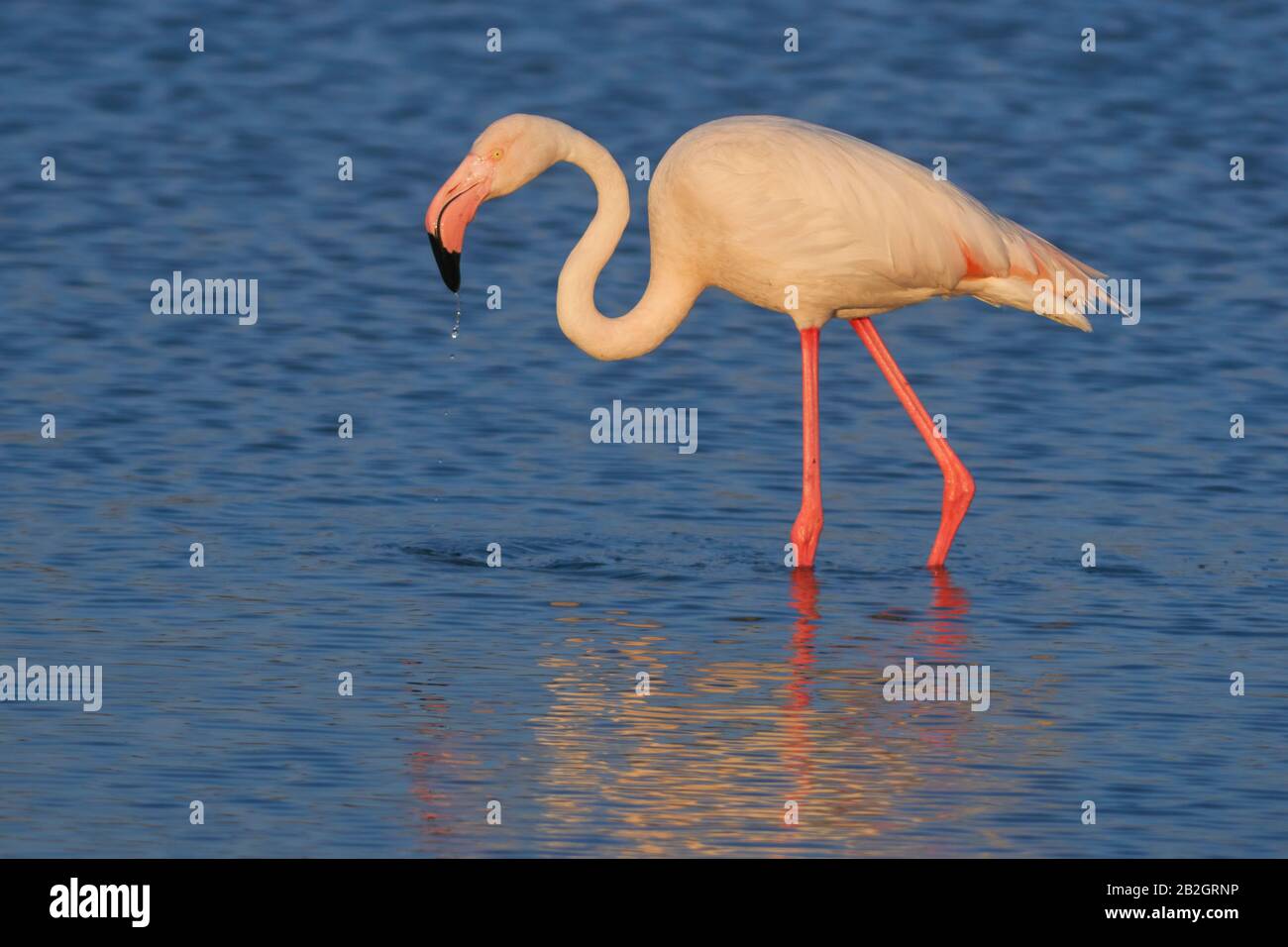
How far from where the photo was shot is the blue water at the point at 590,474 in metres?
7.55

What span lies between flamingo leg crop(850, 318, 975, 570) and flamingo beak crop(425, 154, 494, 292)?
177cm

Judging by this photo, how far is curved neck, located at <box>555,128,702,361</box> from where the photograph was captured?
10914 mm

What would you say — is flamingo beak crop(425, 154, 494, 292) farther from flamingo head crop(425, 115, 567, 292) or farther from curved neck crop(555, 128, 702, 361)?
curved neck crop(555, 128, 702, 361)

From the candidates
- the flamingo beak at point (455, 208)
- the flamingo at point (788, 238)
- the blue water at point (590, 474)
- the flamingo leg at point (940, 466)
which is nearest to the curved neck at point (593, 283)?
the flamingo at point (788, 238)

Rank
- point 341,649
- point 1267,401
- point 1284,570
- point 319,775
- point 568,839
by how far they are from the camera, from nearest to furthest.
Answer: point 568,839 → point 319,775 → point 341,649 → point 1284,570 → point 1267,401

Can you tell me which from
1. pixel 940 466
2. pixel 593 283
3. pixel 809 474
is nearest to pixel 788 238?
pixel 593 283

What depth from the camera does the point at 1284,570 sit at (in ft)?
34.3

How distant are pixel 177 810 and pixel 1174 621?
3.95 metres

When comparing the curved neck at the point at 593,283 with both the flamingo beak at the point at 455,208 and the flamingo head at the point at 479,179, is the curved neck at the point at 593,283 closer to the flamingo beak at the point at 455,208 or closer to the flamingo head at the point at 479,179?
the flamingo head at the point at 479,179

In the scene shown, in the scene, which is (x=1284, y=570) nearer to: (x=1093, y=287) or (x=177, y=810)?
(x=1093, y=287)

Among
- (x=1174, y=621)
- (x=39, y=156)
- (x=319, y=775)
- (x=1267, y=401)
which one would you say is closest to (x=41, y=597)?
(x=319, y=775)

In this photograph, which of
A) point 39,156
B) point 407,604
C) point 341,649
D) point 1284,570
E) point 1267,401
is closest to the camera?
point 341,649

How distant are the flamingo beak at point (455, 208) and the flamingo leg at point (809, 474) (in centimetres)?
143

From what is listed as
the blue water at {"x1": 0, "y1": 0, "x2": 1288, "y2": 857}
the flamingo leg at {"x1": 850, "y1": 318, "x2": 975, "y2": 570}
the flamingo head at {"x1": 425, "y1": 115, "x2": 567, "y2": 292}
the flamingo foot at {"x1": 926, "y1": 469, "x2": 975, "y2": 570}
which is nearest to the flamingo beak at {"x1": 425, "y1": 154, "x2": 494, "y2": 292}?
the flamingo head at {"x1": 425, "y1": 115, "x2": 567, "y2": 292}
